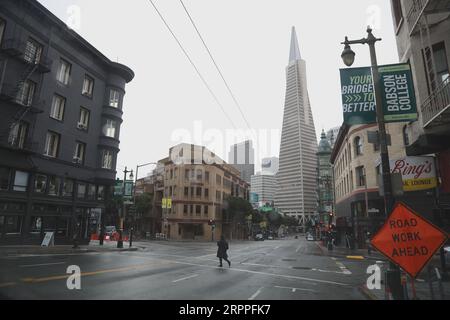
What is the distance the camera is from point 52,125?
27922mm

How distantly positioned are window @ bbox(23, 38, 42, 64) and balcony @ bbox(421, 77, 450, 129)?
27.2 metres

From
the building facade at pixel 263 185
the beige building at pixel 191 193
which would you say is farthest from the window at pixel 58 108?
the building facade at pixel 263 185

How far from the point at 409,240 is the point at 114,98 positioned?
109ft

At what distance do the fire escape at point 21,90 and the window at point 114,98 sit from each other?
8353mm

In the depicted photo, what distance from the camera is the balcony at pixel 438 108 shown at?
9484mm

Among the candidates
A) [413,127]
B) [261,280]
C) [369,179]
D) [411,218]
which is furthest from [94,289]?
[369,179]

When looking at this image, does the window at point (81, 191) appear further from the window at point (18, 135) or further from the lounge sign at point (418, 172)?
the lounge sign at point (418, 172)

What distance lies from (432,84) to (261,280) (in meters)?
9.78

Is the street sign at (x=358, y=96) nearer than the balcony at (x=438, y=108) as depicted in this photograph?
No

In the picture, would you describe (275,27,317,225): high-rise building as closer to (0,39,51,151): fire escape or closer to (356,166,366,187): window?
(356,166,366,187): window

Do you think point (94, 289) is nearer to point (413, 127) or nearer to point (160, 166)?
point (413, 127)

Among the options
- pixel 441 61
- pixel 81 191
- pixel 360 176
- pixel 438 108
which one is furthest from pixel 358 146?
pixel 81 191

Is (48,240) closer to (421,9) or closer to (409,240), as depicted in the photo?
(409,240)

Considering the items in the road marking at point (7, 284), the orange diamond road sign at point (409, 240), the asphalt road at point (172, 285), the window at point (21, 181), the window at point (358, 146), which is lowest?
the asphalt road at point (172, 285)
